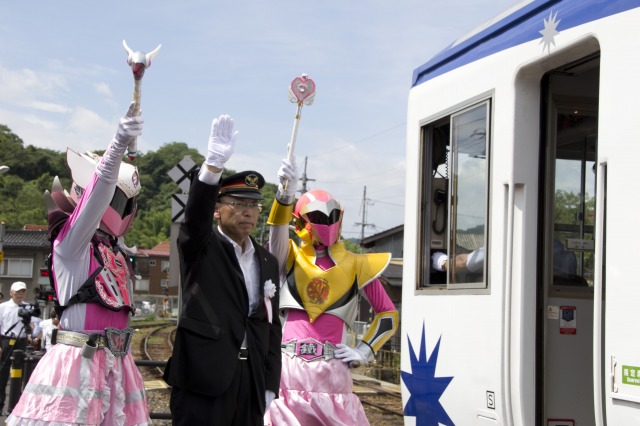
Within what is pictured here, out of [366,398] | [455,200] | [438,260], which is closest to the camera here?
[455,200]

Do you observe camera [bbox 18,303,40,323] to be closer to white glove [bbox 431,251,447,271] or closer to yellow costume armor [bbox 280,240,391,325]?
yellow costume armor [bbox 280,240,391,325]

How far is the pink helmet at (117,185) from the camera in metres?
4.84

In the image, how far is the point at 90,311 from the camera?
4.52 meters

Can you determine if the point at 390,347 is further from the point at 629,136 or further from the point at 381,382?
the point at 629,136

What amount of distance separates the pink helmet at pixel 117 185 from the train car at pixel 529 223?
1.87 metres

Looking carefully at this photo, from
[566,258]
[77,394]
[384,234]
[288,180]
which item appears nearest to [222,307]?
[77,394]

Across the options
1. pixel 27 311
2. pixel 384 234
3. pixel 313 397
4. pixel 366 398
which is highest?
pixel 384 234

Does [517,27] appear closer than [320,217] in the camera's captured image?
Yes

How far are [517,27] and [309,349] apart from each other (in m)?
2.66

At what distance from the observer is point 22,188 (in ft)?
253

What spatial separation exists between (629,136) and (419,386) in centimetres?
230

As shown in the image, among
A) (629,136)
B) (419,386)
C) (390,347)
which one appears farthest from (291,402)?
Answer: (390,347)

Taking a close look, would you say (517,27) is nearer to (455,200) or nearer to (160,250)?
(455,200)

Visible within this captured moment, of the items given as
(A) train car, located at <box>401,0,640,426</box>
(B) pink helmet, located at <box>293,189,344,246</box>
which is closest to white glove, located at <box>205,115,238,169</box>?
(A) train car, located at <box>401,0,640,426</box>
